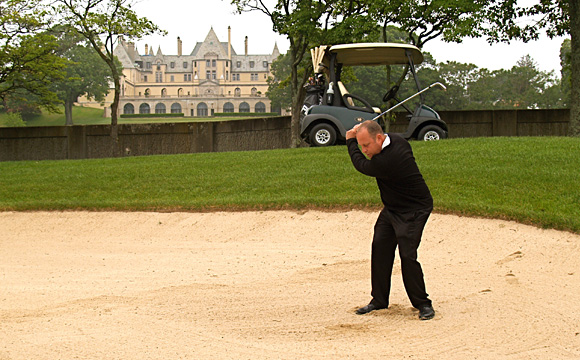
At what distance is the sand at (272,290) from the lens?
5.62m

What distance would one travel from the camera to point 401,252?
21.9 feet

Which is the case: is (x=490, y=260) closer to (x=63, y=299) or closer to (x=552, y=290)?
(x=552, y=290)

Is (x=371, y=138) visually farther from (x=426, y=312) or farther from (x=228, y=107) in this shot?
(x=228, y=107)

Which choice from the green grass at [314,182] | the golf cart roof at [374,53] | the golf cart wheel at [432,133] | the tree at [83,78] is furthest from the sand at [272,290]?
the tree at [83,78]

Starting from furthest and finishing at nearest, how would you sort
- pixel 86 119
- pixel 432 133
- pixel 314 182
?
pixel 86 119, pixel 432 133, pixel 314 182

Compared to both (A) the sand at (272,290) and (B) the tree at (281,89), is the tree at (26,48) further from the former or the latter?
(B) the tree at (281,89)

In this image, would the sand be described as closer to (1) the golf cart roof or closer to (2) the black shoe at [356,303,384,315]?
(2) the black shoe at [356,303,384,315]

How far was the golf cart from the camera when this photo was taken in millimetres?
19609

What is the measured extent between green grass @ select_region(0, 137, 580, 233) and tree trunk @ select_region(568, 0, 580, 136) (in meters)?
4.37

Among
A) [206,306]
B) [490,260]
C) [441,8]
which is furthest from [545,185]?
[441,8]

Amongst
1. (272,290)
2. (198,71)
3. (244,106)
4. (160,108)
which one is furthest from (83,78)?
(272,290)

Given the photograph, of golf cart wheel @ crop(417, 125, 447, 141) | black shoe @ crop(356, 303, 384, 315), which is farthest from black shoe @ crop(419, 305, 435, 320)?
golf cart wheel @ crop(417, 125, 447, 141)

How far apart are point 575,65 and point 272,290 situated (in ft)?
58.2

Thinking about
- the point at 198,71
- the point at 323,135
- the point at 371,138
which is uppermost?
the point at 198,71
